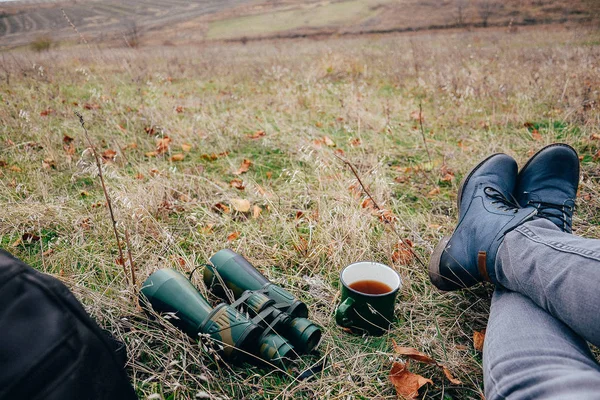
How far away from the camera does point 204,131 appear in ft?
10.2

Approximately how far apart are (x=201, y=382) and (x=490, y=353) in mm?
898

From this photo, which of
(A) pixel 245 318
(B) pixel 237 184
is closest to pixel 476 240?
(A) pixel 245 318

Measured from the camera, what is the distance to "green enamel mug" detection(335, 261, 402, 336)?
1.25 metres

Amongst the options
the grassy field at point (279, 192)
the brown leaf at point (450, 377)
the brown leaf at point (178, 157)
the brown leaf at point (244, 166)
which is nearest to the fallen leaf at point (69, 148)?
the grassy field at point (279, 192)

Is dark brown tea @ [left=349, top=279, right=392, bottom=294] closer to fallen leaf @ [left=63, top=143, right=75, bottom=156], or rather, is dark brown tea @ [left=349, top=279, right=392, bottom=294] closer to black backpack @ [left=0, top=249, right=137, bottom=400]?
black backpack @ [left=0, top=249, right=137, bottom=400]

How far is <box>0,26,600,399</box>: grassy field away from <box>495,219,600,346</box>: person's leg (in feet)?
1.03

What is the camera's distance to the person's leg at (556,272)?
Result: 3.14ft

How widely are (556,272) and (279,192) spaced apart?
1.51 m

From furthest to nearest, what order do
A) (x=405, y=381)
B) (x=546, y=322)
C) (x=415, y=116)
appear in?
(x=415, y=116) → (x=405, y=381) → (x=546, y=322)

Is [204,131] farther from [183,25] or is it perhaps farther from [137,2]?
[183,25]

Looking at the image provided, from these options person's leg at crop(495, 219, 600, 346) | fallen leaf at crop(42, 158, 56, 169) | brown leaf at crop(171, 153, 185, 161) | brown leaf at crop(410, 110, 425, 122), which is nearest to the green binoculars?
person's leg at crop(495, 219, 600, 346)

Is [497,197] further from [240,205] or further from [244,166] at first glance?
[244,166]

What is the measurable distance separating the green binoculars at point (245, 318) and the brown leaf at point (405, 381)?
0.91 ft

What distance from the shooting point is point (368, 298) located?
48.6 inches
